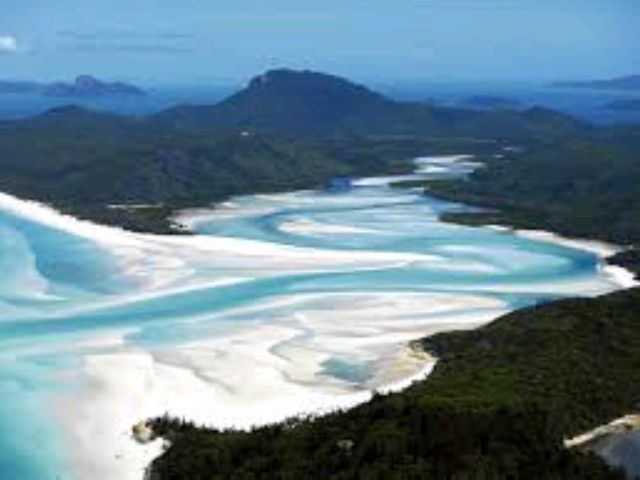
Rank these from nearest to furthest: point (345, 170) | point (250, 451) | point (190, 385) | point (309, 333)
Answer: point (250, 451)
point (190, 385)
point (309, 333)
point (345, 170)

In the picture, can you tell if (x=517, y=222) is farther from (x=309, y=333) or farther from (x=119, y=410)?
(x=119, y=410)

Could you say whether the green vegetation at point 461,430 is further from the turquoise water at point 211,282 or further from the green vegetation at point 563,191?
the green vegetation at point 563,191

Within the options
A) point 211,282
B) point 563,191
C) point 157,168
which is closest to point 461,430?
point 211,282

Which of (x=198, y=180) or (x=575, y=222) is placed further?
(x=198, y=180)

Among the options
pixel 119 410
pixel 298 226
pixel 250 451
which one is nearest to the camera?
pixel 250 451

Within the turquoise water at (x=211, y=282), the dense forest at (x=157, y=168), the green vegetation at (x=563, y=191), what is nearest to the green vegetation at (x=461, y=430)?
the turquoise water at (x=211, y=282)

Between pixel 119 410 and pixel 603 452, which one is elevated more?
pixel 603 452

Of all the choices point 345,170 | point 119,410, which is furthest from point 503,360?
point 345,170

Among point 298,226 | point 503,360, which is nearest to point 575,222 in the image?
point 298,226
